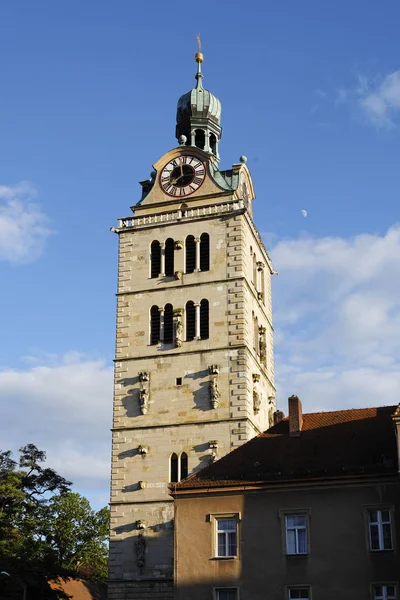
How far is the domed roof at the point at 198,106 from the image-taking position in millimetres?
56406

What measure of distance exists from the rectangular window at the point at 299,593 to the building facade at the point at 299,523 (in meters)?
0.03

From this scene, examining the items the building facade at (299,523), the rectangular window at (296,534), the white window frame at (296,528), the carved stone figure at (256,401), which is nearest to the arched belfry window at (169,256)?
the carved stone figure at (256,401)

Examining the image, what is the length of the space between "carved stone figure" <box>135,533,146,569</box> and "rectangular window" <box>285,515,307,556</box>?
532 inches

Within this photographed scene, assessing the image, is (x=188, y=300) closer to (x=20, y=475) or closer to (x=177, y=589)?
(x=20, y=475)

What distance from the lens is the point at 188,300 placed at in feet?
155

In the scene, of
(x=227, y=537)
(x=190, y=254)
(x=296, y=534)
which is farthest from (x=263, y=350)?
(x=296, y=534)

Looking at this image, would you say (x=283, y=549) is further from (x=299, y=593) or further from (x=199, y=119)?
(x=199, y=119)

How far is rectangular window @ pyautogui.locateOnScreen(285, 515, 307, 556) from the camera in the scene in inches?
1193

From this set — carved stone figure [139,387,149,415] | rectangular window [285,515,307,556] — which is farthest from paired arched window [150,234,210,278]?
rectangular window [285,515,307,556]

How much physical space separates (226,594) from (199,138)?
3207 centimetres

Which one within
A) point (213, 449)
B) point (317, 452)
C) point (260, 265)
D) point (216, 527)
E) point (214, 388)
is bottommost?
point (216, 527)

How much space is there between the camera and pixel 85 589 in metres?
54.8

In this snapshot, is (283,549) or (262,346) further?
(262,346)

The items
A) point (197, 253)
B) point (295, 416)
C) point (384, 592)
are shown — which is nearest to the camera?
point (384, 592)
